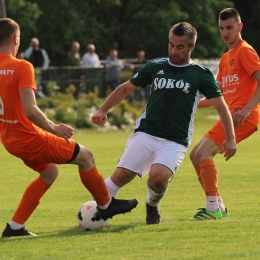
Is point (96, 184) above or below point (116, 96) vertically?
below

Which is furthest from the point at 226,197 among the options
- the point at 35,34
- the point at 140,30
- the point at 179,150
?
the point at 140,30

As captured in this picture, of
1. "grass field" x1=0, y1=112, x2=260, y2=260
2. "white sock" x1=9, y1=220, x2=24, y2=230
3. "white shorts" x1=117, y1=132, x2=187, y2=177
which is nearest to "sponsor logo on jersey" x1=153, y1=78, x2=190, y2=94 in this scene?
"white shorts" x1=117, y1=132, x2=187, y2=177

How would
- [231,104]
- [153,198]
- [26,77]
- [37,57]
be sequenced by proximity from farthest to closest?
[37,57] → [231,104] → [153,198] → [26,77]

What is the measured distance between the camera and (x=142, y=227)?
911cm

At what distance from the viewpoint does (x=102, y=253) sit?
7672mm

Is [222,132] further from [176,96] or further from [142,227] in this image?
[142,227]

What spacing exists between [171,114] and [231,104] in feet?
4.32

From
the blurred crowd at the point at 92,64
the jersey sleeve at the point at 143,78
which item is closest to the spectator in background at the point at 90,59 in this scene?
the blurred crowd at the point at 92,64

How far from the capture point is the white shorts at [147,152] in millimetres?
9320

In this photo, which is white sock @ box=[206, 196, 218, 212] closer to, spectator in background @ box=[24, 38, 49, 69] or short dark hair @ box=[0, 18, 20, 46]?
short dark hair @ box=[0, 18, 20, 46]

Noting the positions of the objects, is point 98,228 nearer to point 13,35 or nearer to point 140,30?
point 13,35

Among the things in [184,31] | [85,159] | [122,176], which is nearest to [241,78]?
[184,31]

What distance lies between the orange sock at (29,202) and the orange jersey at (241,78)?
2621 mm

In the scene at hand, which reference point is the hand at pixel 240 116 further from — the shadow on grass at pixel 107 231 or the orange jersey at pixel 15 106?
the orange jersey at pixel 15 106
